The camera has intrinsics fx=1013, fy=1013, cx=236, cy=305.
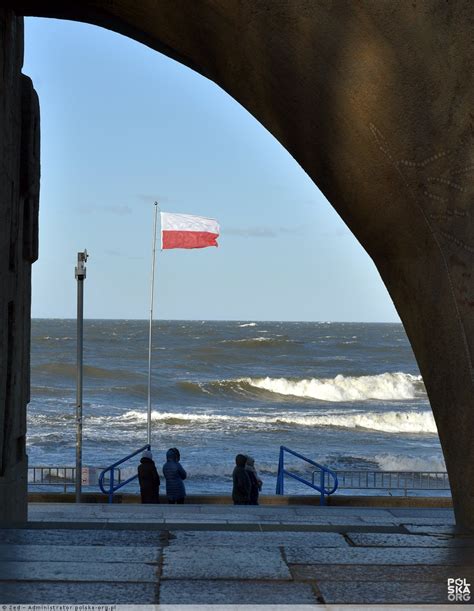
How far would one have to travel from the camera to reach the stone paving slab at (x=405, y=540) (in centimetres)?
554

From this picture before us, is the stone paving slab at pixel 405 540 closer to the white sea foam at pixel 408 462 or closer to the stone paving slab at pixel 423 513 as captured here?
the stone paving slab at pixel 423 513

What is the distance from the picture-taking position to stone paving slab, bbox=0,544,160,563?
4871mm

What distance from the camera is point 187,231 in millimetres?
20547

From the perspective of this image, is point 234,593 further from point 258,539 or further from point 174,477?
point 174,477

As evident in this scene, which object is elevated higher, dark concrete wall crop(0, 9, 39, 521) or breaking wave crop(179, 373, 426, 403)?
dark concrete wall crop(0, 9, 39, 521)

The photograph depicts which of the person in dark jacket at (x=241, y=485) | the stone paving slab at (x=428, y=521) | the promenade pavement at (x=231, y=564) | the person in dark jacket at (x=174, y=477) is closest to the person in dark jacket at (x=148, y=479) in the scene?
the person in dark jacket at (x=174, y=477)

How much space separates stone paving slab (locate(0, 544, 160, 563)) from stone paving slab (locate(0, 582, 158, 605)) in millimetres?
560

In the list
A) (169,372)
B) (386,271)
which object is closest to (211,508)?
(386,271)

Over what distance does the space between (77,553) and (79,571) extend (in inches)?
20.5

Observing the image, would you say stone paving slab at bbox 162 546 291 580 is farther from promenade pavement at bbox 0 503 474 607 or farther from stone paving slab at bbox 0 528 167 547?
stone paving slab at bbox 0 528 167 547

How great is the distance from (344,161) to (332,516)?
4.04 m

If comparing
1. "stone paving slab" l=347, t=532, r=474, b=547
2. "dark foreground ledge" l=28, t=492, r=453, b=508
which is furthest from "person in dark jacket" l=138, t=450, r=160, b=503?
"stone paving slab" l=347, t=532, r=474, b=547

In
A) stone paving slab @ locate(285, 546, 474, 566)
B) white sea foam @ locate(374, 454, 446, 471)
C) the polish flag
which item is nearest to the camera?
stone paving slab @ locate(285, 546, 474, 566)

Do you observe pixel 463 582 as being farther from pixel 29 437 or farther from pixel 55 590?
pixel 29 437
